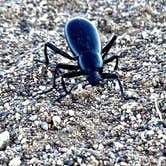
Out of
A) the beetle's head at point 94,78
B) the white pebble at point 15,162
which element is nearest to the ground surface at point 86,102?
the white pebble at point 15,162

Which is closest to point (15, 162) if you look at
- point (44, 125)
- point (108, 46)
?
point (44, 125)

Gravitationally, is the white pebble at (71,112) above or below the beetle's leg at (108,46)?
below

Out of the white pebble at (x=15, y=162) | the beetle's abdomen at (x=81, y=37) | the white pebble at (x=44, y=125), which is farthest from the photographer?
the beetle's abdomen at (x=81, y=37)

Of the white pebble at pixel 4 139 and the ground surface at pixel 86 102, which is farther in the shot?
the white pebble at pixel 4 139

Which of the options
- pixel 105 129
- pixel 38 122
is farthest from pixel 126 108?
pixel 38 122

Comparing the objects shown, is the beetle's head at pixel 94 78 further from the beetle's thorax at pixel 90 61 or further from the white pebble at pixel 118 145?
the white pebble at pixel 118 145

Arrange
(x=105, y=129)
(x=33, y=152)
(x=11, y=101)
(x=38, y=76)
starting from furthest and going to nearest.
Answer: (x=38, y=76), (x=11, y=101), (x=105, y=129), (x=33, y=152)

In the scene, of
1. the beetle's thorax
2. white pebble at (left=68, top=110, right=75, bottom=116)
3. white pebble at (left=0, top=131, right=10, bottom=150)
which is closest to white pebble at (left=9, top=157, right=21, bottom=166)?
white pebble at (left=0, top=131, right=10, bottom=150)

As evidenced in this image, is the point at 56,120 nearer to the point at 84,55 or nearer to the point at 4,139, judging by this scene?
the point at 4,139

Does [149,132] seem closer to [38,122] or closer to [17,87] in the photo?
[38,122]
